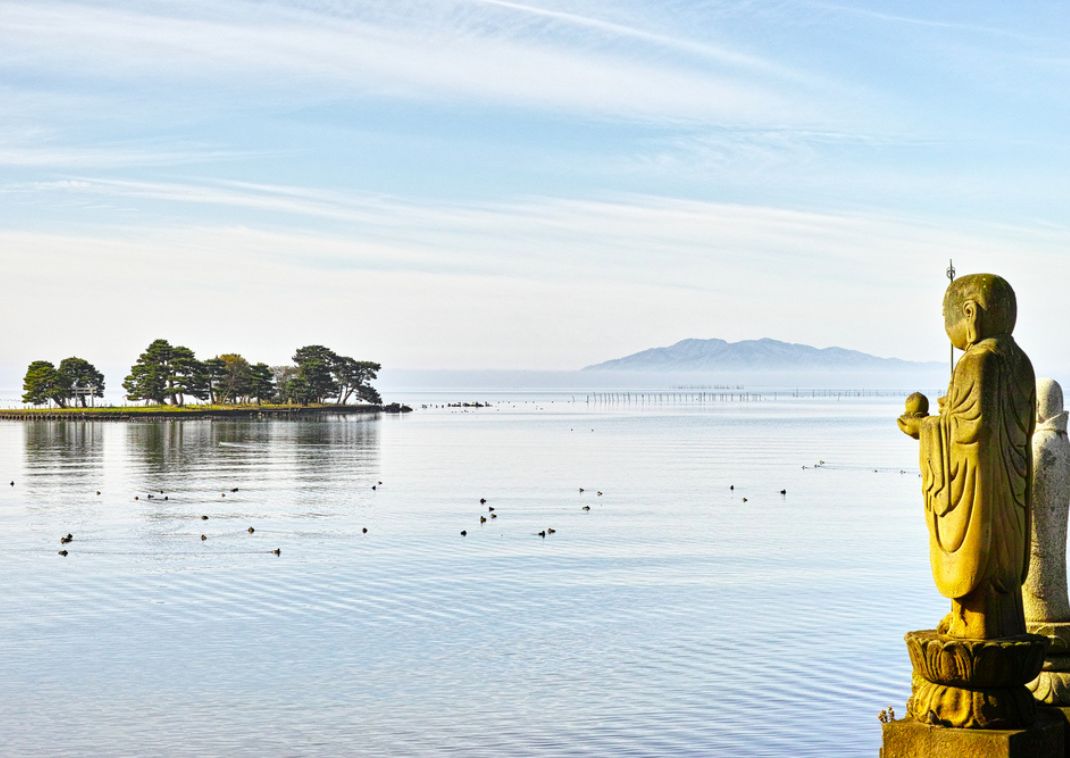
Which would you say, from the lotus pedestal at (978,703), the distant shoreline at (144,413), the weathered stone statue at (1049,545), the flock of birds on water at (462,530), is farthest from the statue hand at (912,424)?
the distant shoreline at (144,413)

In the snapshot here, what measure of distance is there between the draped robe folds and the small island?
150 metres

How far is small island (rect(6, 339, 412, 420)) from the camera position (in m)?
153

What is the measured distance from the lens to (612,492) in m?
57.9

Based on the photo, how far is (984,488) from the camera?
24.4ft

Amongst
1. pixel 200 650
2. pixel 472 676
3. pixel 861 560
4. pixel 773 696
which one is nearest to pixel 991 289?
pixel 773 696

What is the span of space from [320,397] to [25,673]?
159559 mm

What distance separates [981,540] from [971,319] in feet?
4.70

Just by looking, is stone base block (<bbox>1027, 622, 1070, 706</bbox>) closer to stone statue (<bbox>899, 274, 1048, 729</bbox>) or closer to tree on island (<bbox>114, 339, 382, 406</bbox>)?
stone statue (<bbox>899, 274, 1048, 729</bbox>)

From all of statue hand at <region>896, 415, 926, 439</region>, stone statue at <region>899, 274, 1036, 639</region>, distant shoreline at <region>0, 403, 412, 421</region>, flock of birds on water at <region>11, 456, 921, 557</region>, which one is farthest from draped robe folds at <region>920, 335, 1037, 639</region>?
distant shoreline at <region>0, 403, 412, 421</region>

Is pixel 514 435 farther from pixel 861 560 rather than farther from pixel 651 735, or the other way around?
pixel 651 735

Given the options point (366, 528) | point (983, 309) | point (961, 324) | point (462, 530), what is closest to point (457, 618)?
point (462, 530)

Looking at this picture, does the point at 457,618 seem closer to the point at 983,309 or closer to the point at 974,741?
the point at 974,741

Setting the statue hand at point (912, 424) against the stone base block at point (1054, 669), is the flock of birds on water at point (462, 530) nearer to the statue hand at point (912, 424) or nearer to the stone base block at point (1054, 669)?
the stone base block at point (1054, 669)

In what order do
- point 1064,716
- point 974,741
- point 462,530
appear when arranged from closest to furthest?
point 974,741
point 1064,716
point 462,530
